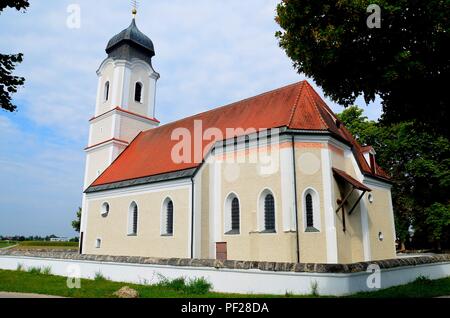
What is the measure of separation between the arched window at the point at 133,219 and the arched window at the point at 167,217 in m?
2.72

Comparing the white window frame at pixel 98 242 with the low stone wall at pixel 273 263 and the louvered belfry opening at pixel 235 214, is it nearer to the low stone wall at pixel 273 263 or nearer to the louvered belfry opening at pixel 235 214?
the low stone wall at pixel 273 263

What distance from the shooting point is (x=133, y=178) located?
898 inches

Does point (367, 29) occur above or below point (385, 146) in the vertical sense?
below

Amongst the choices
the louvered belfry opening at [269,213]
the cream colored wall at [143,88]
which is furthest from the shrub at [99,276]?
the cream colored wall at [143,88]

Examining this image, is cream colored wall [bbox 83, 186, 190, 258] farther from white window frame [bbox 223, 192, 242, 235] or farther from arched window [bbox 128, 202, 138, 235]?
white window frame [bbox 223, 192, 242, 235]

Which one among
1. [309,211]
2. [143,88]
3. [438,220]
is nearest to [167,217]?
[309,211]

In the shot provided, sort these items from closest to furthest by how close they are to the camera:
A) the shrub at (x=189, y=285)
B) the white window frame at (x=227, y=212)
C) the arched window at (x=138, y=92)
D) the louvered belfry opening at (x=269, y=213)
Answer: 1. the shrub at (x=189, y=285)
2. the louvered belfry opening at (x=269, y=213)
3. the white window frame at (x=227, y=212)
4. the arched window at (x=138, y=92)

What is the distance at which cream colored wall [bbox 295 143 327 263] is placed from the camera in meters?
15.4

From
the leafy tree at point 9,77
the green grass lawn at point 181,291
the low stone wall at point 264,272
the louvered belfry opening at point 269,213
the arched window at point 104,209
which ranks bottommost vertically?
the green grass lawn at point 181,291

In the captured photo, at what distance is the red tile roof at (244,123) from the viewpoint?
18.0 m

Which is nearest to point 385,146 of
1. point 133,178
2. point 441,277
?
point 441,277

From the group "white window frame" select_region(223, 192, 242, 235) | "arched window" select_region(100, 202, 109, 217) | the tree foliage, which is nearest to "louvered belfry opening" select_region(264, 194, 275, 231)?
"white window frame" select_region(223, 192, 242, 235)
